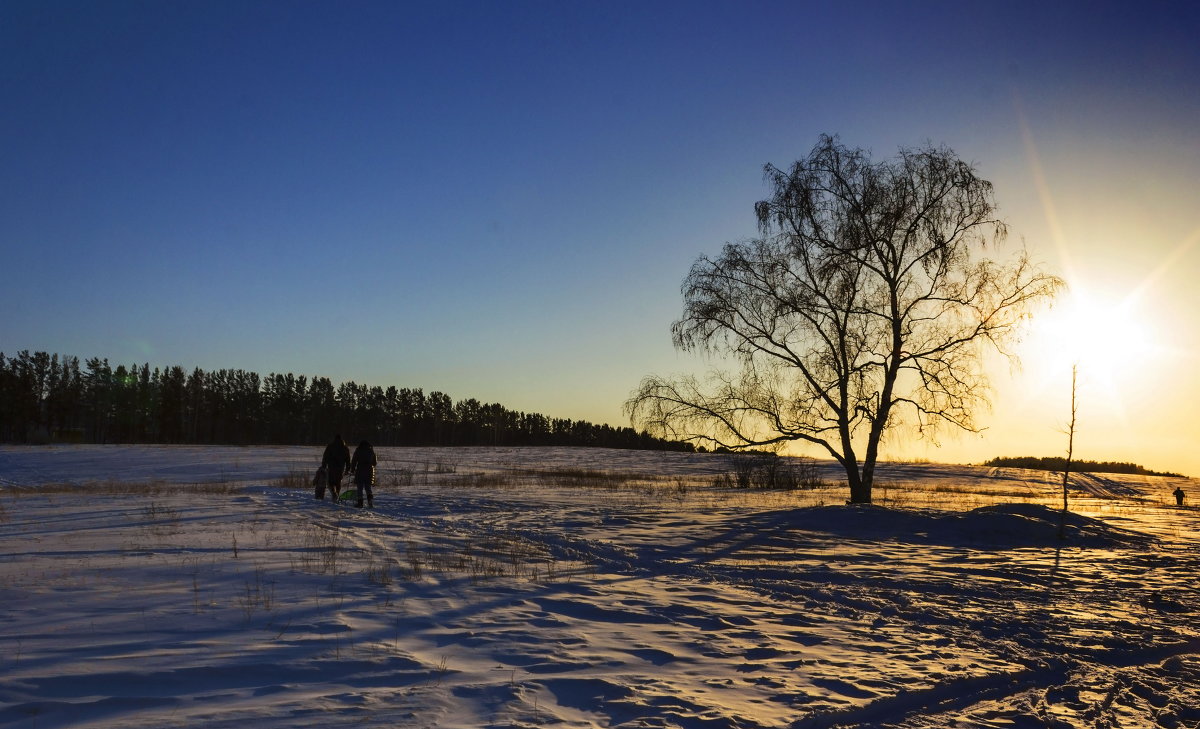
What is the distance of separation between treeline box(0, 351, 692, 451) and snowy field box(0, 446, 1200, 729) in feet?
232

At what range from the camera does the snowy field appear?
4.64 m

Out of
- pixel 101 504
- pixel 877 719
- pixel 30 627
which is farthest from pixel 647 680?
pixel 101 504

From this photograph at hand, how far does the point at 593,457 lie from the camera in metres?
61.2

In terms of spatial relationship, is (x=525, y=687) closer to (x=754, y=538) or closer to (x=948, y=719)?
(x=948, y=719)

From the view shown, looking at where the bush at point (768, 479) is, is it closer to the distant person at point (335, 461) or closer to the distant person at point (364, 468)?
the distant person at point (364, 468)

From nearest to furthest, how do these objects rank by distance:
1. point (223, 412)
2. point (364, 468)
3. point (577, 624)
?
point (577, 624) → point (364, 468) → point (223, 412)

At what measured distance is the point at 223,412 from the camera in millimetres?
108250

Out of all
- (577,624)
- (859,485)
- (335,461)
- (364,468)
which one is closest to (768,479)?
(859,485)

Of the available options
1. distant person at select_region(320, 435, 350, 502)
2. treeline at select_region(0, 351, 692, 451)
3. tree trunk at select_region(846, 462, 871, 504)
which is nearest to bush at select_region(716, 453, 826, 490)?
tree trunk at select_region(846, 462, 871, 504)

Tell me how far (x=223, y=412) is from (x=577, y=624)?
116483 millimetres

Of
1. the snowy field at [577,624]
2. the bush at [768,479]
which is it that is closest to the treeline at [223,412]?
the bush at [768,479]

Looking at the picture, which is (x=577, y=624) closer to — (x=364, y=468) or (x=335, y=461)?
(x=364, y=468)

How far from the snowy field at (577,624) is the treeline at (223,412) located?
70600mm

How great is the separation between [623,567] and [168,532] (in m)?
7.62
